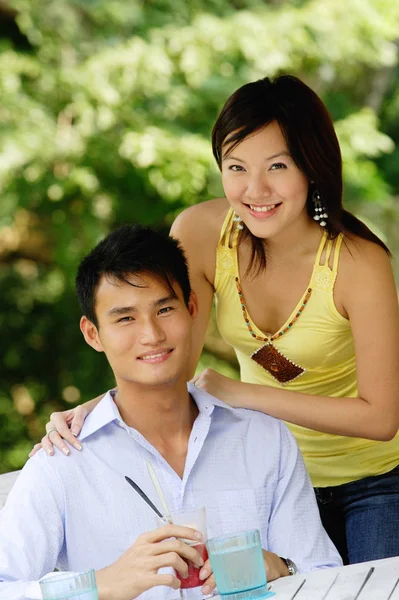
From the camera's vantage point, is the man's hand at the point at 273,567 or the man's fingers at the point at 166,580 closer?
the man's fingers at the point at 166,580

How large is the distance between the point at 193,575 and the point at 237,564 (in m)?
0.11

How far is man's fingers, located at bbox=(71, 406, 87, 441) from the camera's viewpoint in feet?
7.06

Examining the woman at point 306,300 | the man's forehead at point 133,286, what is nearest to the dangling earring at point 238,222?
the woman at point 306,300

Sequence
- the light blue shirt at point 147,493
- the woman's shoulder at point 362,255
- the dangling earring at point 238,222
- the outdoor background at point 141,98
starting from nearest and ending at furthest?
the light blue shirt at point 147,493 < the woman's shoulder at point 362,255 < the dangling earring at point 238,222 < the outdoor background at point 141,98

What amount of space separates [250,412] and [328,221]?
1.75 feet

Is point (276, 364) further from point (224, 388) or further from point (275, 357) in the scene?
point (224, 388)

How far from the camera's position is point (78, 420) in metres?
2.18

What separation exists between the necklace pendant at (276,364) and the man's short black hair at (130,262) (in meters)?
0.38

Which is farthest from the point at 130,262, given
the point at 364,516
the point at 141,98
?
the point at 141,98

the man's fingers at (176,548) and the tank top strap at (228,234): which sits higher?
the tank top strap at (228,234)

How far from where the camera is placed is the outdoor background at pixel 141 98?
5.14 m

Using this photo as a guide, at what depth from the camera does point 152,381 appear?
2.11 meters

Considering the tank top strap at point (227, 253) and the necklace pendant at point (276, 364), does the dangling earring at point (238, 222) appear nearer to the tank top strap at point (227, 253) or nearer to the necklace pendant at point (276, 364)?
the tank top strap at point (227, 253)

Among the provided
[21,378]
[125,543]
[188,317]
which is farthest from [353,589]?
[21,378]
